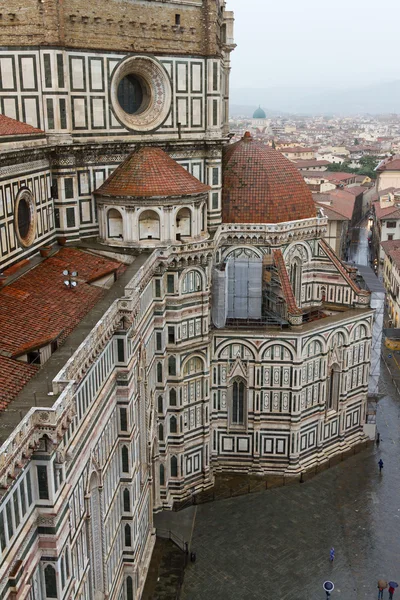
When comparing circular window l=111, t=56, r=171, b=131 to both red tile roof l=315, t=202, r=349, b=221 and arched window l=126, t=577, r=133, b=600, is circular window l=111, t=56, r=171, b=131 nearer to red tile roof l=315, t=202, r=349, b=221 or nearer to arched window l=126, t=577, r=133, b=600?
arched window l=126, t=577, r=133, b=600

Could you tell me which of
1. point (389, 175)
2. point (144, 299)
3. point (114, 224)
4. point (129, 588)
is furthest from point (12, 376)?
point (389, 175)

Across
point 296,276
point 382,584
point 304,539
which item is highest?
point 296,276

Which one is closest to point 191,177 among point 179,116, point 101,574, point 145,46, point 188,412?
point 179,116

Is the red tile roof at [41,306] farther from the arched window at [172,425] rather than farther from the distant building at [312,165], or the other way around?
the distant building at [312,165]

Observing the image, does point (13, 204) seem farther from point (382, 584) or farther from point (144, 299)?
point (382, 584)

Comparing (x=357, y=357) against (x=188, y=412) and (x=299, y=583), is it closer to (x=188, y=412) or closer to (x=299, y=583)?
(x=188, y=412)
